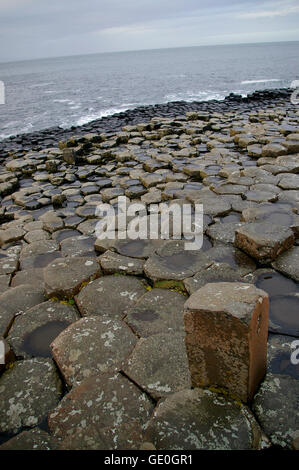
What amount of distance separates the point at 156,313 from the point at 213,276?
676mm

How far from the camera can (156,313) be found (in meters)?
2.65

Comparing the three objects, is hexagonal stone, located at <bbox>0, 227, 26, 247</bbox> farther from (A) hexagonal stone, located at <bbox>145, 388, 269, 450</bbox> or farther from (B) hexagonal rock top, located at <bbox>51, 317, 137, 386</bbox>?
(A) hexagonal stone, located at <bbox>145, 388, 269, 450</bbox>

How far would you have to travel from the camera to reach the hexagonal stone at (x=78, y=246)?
397 cm

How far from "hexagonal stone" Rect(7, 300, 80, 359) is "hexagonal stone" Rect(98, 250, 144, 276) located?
23.0 inches

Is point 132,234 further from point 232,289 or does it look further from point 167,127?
point 167,127

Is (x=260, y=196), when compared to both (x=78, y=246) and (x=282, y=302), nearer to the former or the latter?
(x=282, y=302)

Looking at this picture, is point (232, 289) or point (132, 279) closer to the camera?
point (232, 289)

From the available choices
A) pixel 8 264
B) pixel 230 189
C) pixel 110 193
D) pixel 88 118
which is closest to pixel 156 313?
pixel 8 264

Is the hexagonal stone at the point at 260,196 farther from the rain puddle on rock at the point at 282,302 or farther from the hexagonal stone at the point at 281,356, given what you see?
the hexagonal stone at the point at 281,356

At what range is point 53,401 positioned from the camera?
2023 millimetres

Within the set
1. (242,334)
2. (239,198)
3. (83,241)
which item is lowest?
(83,241)

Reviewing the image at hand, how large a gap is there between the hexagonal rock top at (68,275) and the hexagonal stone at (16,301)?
0.17m

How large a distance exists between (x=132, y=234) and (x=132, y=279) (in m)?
0.91
